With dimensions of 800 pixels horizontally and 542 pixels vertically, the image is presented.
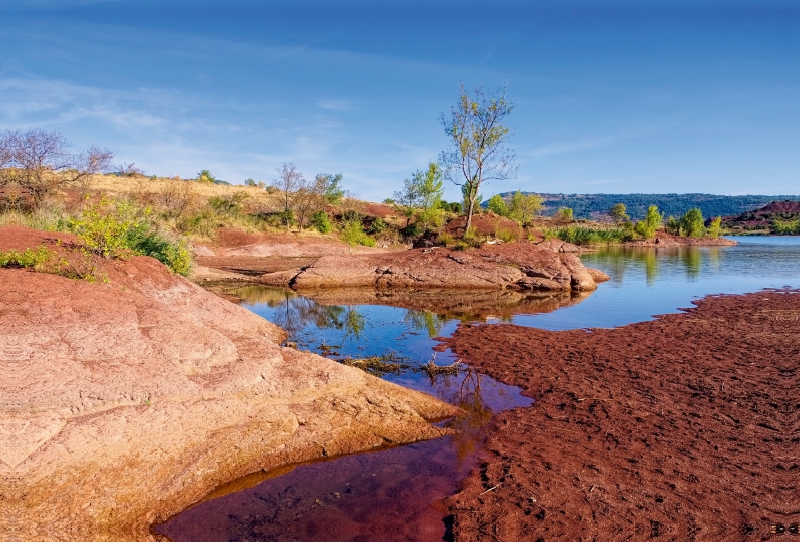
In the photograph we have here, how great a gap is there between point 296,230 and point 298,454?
137 feet

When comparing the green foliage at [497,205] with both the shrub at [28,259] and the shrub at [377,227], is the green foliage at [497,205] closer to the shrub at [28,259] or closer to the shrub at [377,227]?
the shrub at [377,227]

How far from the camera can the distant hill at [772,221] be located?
335 ft

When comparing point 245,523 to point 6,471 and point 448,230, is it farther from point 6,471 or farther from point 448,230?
point 448,230

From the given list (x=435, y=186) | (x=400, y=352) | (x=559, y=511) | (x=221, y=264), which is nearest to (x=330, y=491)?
(x=559, y=511)

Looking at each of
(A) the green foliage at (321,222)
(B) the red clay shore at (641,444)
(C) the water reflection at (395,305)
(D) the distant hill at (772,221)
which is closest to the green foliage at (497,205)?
(A) the green foliage at (321,222)

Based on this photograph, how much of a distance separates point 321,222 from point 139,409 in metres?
44.1

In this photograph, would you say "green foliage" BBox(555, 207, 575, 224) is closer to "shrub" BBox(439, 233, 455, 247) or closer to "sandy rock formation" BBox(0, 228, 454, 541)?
"shrub" BBox(439, 233, 455, 247)

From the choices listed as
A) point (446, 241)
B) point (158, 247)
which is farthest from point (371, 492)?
point (446, 241)

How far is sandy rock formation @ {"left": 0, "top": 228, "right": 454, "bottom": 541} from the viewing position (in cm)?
510

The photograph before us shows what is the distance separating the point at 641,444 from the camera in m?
6.49

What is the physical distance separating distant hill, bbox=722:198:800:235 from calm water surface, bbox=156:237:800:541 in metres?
97.7

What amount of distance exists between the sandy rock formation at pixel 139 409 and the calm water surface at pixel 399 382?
18.2 inches

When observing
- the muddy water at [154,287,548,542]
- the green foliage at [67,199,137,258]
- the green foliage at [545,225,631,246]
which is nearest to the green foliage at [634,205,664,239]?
the green foliage at [545,225,631,246]

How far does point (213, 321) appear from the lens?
36.0ft
